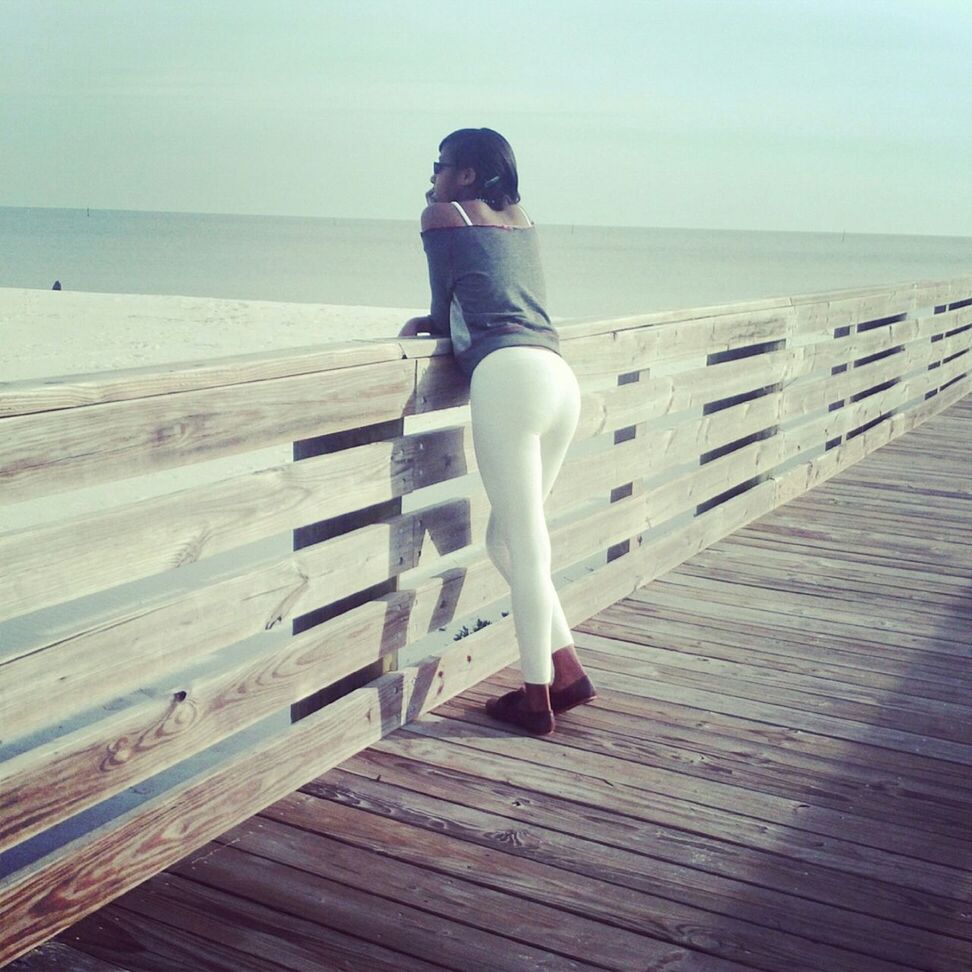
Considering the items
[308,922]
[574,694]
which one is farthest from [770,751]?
[308,922]

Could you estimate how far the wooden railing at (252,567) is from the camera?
2357mm

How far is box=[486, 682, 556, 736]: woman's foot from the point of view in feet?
11.7

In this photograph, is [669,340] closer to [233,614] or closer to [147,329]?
[233,614]

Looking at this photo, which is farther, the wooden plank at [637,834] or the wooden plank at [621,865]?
the wooden plank at [637,834]

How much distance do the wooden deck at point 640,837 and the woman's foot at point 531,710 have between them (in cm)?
6

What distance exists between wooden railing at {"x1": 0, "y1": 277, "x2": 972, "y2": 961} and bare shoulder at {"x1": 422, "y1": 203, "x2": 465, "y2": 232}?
337 millimetres

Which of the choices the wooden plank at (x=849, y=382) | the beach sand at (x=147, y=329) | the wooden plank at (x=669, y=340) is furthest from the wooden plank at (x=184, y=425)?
the beach sand at (x=147, y=329)

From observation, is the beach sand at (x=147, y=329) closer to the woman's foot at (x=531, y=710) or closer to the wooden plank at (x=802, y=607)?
the wooden plank at (x=802, y=607)

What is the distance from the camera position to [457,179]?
10.9 feet

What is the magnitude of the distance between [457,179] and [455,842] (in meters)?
1.72

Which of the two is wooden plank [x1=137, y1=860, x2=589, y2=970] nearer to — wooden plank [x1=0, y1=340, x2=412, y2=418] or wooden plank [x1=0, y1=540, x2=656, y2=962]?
wooden plank [x1=0, y1=540, x2=656, y2=962]

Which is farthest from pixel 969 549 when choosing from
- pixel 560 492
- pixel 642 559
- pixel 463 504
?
pixel 463 504

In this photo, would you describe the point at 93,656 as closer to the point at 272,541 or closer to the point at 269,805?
the point at 269,805

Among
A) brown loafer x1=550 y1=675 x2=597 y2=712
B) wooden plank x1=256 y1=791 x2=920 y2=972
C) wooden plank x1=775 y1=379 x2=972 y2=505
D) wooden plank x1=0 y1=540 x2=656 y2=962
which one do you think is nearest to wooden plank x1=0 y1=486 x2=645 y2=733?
wooden plank x1=0 y1=540 x2=656 y2=962
